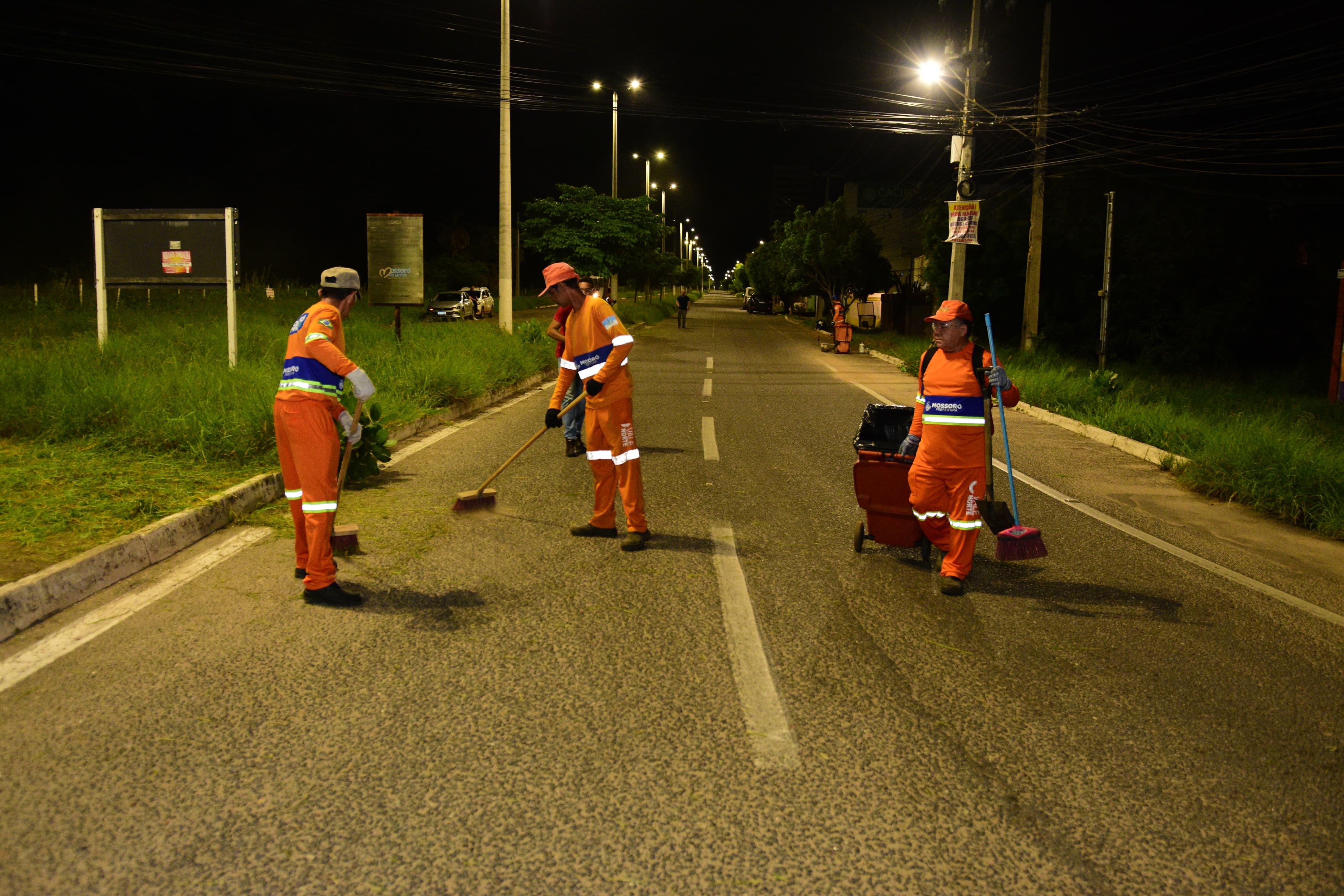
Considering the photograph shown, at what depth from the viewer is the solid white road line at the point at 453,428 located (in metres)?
10.0

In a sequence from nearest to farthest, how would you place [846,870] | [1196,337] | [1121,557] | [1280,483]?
[846,870]
[1121,557]
[1280,483]
[1196,337]

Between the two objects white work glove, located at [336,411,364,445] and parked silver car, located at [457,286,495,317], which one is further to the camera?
parked silver car, located at [457,286,495,317]

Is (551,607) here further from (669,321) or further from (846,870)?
(669,321)

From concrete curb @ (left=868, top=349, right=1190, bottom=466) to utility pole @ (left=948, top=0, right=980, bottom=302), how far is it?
4893 mm

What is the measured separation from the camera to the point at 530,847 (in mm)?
2891

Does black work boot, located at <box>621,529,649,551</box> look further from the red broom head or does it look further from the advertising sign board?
the advertising sign board

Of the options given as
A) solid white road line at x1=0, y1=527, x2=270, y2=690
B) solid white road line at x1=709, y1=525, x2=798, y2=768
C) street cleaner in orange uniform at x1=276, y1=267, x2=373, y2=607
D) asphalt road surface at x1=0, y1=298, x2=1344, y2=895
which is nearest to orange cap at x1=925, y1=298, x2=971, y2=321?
asphalt road surface at x1=0, y1=298, x2=1344, y2=895

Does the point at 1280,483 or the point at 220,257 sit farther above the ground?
the point at 220,257

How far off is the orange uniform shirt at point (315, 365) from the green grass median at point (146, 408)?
1.71 meters

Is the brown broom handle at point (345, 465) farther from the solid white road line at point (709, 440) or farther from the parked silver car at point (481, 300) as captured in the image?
the parked silver car at point (481, 300)

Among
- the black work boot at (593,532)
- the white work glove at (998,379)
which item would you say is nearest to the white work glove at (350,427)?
the black work boot at (593,532)

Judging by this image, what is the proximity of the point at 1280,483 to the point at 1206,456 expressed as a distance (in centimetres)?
110

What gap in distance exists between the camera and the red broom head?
5633mm

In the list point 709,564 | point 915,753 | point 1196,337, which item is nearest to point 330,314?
point 709,564
